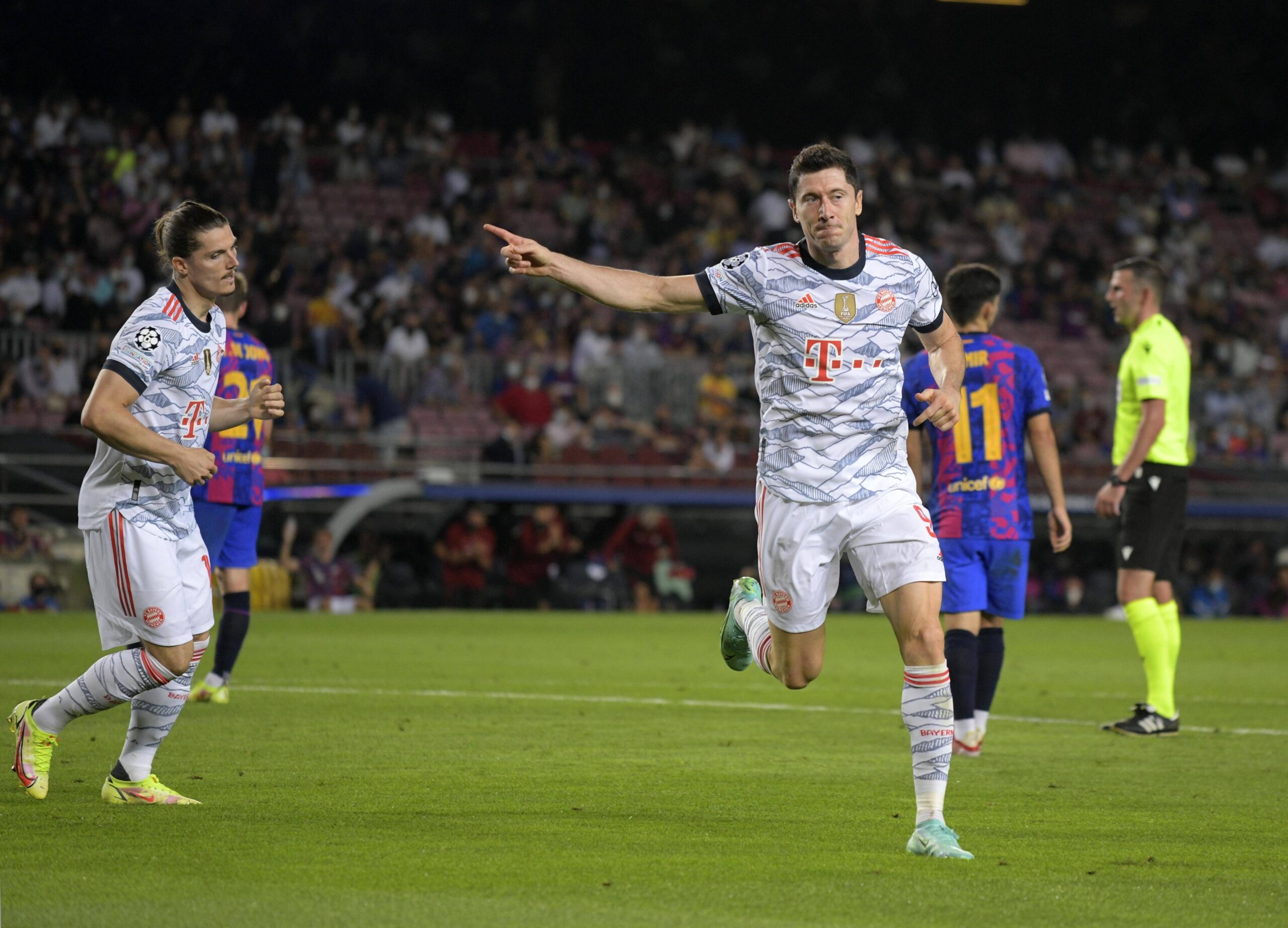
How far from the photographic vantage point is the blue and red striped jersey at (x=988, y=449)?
8078mm

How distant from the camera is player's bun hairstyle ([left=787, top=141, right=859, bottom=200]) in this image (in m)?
5.53

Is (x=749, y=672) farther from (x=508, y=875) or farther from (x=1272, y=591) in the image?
(x=1272, y=591)

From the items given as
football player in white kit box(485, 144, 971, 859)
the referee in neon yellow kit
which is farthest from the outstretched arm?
the referee in neon yellow kit

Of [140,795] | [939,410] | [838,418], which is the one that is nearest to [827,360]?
[838,418]

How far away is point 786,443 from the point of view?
5.62 metres

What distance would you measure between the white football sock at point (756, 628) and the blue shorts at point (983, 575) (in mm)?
1509

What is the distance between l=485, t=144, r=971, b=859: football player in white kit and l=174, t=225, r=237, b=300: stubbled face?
51.3 inches

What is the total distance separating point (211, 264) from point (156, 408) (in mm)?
592

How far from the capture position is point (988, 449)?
26.7 feet

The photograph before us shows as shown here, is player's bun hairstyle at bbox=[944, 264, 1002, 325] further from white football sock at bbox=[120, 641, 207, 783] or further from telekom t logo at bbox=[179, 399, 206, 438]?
white football sock at bbox=[120, 641, 207, 783]

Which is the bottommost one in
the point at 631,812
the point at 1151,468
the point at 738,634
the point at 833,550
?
the point at 631,812

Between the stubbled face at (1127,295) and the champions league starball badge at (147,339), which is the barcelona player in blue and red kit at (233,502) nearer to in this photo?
the champions league starball badge at (147,339)

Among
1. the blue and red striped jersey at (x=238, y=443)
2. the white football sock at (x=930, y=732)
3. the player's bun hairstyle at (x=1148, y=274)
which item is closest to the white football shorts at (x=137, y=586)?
the white football sock at (x=930, y=732)

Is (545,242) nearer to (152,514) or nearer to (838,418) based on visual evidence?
(152,514)
